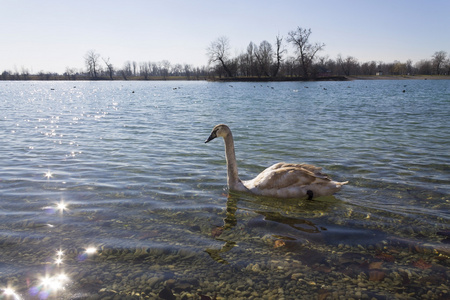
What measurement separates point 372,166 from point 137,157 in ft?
22.2

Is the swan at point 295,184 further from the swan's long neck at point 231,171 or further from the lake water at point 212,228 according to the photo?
the swan's long neck at point 231,171

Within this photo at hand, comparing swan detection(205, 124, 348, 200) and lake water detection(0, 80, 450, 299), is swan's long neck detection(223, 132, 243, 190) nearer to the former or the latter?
lake water detection(0, 80, 450, 299)

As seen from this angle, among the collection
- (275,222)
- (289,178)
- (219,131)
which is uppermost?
(219,131)

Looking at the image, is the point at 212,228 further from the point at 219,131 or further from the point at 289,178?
the point at 219,131

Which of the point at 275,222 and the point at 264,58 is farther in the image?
the point at 264,58

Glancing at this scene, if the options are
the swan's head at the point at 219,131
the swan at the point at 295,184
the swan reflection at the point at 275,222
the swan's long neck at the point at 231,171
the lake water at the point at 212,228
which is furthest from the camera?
the swan's head at the point at 219,131

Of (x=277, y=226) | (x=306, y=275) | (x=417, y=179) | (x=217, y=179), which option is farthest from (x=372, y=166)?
(x=306, y=275)

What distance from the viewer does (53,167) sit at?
29.7 ft

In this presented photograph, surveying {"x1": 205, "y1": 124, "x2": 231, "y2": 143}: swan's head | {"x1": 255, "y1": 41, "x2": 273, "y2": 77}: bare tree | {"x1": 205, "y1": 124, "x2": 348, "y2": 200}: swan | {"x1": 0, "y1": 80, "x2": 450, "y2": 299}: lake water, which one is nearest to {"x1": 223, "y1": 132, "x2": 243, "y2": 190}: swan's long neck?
{"x1": 205, "y1": 124, "x2": 231, "y2": 143}: swan's head

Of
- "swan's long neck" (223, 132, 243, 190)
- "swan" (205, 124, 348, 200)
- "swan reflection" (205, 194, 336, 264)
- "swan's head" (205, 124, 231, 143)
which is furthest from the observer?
"swan's head" (205, 124, 231, 143)

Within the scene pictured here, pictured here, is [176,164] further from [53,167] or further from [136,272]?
[136,272]

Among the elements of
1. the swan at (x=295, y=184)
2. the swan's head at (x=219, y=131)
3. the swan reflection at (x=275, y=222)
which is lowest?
the swan reflection at (x=275, y=222)

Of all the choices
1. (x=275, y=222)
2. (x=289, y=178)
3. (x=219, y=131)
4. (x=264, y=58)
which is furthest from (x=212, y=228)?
(x=264, y=58)

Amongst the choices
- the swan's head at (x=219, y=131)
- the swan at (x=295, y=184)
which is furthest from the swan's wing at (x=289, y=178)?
the swan's head at (x=219, y=131)
